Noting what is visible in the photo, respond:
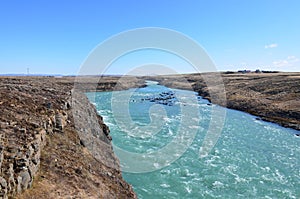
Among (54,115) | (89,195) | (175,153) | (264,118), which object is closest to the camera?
(89,195)

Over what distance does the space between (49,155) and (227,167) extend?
12098 millimetres

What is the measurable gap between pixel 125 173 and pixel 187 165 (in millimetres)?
4635

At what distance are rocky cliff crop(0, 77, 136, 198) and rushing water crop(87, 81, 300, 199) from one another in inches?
111

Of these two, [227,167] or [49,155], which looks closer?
[49,155]

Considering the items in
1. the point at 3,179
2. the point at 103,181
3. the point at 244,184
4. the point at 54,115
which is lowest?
the point at 244,184

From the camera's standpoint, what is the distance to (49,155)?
1052 cm

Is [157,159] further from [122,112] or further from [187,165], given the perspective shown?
[122,112]

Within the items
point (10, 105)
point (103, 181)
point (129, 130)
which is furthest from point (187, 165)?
point (10, 105)

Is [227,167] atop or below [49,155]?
below

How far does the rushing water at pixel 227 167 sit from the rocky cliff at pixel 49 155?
2.81m

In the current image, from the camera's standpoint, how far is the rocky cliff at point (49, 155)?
8.02 metres

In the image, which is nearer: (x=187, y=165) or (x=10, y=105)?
(x=10, y=105)

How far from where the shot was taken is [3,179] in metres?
7.02

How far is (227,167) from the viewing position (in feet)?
56.6
